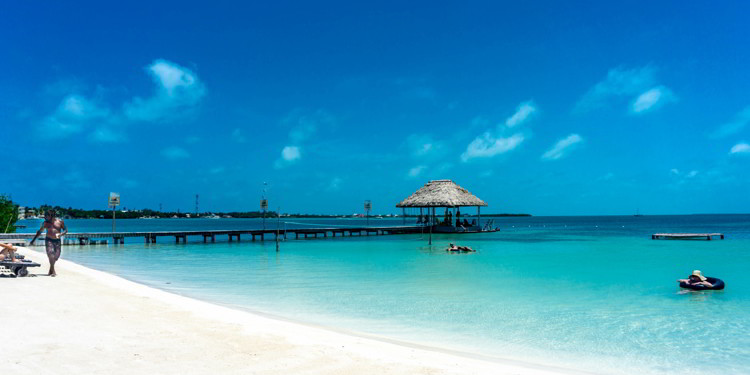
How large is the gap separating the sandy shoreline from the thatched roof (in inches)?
1285

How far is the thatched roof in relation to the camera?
39.4 m

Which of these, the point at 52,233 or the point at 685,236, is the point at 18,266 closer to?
the point at 52,233

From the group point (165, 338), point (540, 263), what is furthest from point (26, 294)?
point (540, 263)

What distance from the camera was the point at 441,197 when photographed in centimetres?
3994

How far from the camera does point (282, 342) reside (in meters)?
5.48

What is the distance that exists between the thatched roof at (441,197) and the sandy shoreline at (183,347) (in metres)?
32.6

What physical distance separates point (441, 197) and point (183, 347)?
35.5 m

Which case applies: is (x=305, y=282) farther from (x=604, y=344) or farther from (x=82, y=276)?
(x=604, y=344)

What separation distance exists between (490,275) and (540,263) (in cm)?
441

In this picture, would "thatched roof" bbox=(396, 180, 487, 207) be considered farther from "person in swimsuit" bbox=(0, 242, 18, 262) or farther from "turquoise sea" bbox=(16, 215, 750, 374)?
"person in swimsuit" bbox=(0, 242, 18, 262)

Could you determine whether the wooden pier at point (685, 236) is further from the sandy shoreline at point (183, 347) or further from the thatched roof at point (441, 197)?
the sandy shoreline at point (183, 347)

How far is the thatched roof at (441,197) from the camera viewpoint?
129ft

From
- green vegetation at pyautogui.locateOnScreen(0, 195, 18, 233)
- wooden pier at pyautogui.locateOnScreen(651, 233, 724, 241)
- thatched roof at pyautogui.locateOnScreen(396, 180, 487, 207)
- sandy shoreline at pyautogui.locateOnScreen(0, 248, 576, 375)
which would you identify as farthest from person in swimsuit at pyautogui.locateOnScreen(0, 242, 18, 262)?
wooden pier at pyautogui.locateOnScreen(651, 233, 724, 241)

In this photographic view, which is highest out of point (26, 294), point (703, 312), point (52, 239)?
point (52, 239)
